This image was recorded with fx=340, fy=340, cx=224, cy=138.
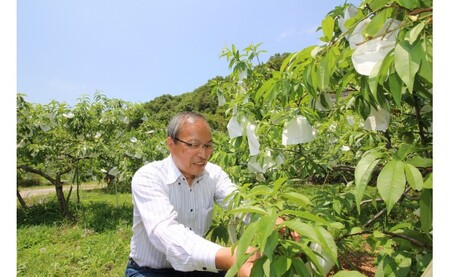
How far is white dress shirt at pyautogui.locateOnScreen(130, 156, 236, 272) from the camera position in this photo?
3.15 ft

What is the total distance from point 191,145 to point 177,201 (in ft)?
0.88

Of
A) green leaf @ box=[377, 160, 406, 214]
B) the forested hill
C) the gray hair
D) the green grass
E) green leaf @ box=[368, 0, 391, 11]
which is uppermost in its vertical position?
the forested hill

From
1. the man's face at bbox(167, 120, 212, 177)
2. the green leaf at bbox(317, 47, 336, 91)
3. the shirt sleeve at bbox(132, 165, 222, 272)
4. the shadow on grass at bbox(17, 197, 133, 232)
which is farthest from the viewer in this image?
the shadow on grass at bbox(17, 197, 133, 232)

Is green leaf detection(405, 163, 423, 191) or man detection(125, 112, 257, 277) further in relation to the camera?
man detection(125, 112, 257, 277)

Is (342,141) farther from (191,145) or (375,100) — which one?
(375,100)

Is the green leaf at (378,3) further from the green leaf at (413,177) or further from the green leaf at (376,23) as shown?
the green leaf at (413,177)

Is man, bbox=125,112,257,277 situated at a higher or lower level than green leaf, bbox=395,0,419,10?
lower

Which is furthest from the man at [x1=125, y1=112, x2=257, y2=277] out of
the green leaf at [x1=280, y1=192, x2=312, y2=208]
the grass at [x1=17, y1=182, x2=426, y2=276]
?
the grass at [x1=17, y1=182, x2=426, y2=276]

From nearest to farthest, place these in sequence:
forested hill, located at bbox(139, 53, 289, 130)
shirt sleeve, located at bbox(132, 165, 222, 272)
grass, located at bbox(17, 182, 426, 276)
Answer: shirt sleeve, located at bbox(132, 165, 222, 272) < grass, located at bbox(17, 182, 426, 276) < forested hill, located at bbox(139, 53, 289, 130)

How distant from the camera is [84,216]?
4.99m

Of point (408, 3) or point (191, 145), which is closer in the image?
point (408, 3)

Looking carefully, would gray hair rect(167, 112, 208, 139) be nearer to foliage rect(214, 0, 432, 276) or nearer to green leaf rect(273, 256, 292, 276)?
foliage rect(214, 0, 432, 276)

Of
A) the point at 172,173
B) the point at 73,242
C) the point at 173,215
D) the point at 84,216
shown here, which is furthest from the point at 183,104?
the point at 173,215

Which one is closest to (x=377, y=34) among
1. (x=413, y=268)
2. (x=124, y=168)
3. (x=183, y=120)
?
(x=413, y=268)
